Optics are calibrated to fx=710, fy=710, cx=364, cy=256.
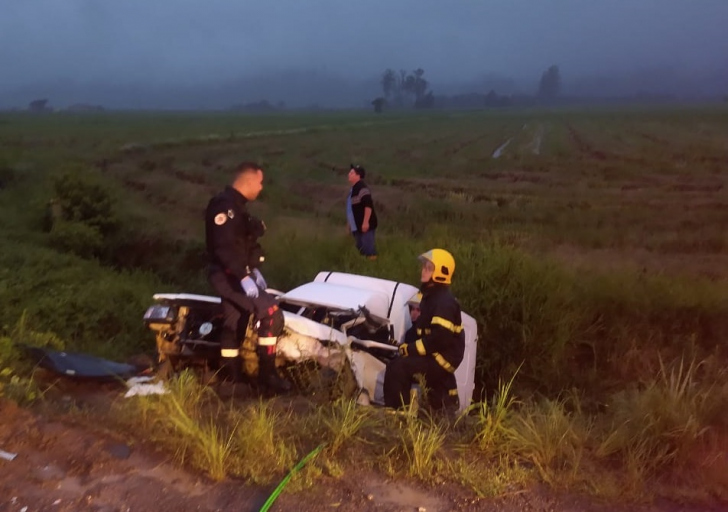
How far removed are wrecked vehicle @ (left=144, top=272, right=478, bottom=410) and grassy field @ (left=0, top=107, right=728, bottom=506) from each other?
90 cm

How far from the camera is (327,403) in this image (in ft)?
14.9

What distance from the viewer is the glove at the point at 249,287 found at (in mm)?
4988

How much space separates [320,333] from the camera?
5.30m

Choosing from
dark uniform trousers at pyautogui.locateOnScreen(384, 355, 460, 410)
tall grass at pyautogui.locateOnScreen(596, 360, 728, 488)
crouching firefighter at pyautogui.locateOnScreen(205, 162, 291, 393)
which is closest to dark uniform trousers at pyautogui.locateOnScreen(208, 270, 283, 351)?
crouching firefighter at pyautogui.locateOnScreen(205, 162, 291, 393)

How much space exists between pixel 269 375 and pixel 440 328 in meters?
1.30

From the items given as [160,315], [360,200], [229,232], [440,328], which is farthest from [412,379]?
[360,200]

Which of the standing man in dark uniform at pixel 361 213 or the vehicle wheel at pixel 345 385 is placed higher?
the standing man in dark uniform at pixel 361 213

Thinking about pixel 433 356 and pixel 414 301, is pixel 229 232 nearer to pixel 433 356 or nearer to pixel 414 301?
pixel 433 356

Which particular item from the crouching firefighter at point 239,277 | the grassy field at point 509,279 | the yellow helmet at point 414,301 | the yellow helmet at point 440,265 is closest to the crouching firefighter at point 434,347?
the yellow helmet at point 440,265

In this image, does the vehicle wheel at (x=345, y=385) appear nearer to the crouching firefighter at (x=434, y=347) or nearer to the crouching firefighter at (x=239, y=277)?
the crouching firefighter at (x=434, y=347)

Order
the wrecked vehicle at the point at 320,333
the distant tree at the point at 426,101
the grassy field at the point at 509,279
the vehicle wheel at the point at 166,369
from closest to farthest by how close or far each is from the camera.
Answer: the grassy field at the point at 509,279 < the vehicle wheel at the point at 166,369 < the wrecked vehicle at the point at 320,333 < the distant tree at the point at 426,101

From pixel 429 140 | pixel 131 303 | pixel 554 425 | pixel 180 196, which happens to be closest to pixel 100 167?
pixel 180 196

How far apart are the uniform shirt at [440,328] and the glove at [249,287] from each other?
1.20 m

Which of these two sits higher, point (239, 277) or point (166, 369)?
point (239, 277)
